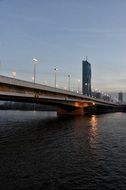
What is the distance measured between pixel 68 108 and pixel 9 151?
347ft

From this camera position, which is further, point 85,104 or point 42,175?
point 85,104

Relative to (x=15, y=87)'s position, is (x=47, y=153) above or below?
below

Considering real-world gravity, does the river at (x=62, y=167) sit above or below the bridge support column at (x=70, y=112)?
below

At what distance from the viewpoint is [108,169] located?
24.9m

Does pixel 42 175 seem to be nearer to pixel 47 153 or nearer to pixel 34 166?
pixel 34 166

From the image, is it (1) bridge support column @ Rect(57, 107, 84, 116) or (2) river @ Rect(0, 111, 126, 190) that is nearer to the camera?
(2) river @ Rect(0, 111, 126, 190)

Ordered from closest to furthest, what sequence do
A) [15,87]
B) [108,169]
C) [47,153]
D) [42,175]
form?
[42,175] → [108,169] → [47,153] → [15,87]

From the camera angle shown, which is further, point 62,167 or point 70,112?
point 70,112

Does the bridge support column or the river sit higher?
the bridge support column

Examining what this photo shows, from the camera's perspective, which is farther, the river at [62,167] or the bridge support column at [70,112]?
the bridge support column at [70,112]

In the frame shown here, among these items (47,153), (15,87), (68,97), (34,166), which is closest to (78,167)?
(34,166)

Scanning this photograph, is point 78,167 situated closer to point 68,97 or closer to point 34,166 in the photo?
point 34,166

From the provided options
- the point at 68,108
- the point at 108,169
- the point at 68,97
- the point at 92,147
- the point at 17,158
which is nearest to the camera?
the point at 108,169

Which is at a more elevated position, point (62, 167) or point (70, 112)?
point (70, 112)
